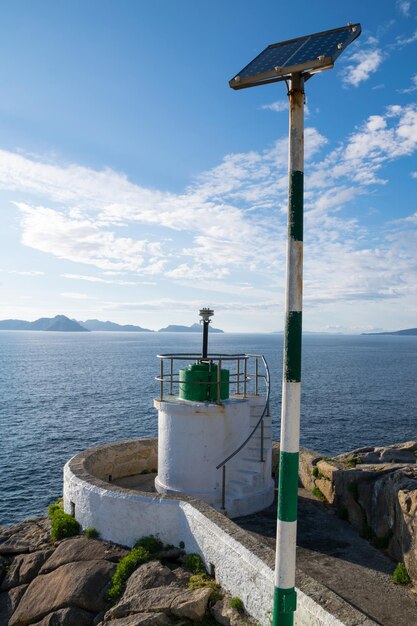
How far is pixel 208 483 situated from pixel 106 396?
49.0m

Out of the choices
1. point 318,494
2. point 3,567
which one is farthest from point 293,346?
point 3,567

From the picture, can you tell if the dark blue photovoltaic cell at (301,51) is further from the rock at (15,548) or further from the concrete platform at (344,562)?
the rock at (15,548)

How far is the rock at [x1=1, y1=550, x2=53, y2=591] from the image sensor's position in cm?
1126

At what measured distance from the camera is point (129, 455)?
50.6ft

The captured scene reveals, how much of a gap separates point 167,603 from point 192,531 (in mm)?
1765

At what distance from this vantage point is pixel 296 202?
607 cm

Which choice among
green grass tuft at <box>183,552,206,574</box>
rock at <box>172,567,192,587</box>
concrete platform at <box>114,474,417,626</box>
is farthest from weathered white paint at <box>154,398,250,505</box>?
rock at <box>172,567,192,587</box>

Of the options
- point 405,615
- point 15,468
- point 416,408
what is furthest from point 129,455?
point 416,408

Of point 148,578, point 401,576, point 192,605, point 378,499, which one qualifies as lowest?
point 148,578

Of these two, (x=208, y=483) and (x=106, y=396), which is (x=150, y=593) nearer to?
(x=208, y=483)

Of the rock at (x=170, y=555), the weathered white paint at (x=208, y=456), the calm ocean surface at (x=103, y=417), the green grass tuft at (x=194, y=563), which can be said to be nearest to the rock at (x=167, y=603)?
the green grass tuft at (x=194, y=563)

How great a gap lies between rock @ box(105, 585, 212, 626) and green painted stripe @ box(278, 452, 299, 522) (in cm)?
361

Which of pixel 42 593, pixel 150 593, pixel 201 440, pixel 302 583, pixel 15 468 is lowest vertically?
pixel 15 468

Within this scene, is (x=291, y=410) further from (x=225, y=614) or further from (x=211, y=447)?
(x=211, y=447)
